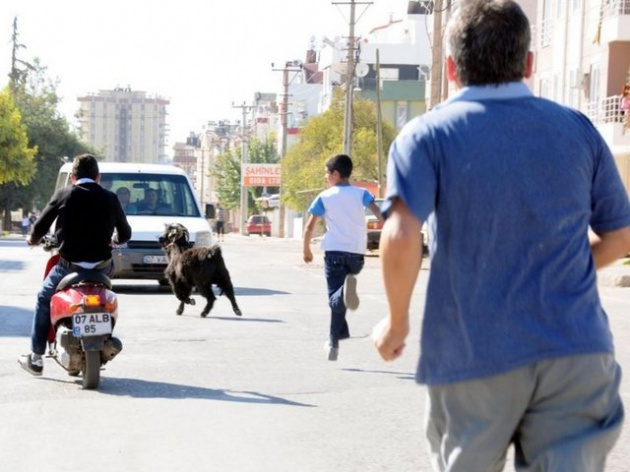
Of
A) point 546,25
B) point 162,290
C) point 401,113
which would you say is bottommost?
point 162,290

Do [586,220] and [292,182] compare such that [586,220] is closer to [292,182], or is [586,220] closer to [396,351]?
[396,351]

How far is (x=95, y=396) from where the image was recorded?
1048cm

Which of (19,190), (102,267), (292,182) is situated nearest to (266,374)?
(102,267)

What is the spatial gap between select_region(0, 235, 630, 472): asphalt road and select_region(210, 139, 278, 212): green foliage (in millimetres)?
110696

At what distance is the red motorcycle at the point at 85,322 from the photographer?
10633mm

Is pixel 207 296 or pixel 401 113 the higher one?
pixel 401 113

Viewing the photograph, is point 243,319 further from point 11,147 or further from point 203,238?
point 11,147

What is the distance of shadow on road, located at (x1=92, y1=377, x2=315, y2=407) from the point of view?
10.4 meters

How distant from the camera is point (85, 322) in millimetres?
10625

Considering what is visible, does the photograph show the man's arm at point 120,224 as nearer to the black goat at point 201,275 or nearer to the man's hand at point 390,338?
the black goat at point 201,275

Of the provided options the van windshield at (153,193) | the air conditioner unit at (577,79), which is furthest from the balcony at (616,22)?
the van windshield at (153,193)

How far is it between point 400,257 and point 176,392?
658 cm

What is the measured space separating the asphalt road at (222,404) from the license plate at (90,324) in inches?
17.3

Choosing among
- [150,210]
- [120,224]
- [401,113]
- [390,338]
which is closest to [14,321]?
[120,224]
